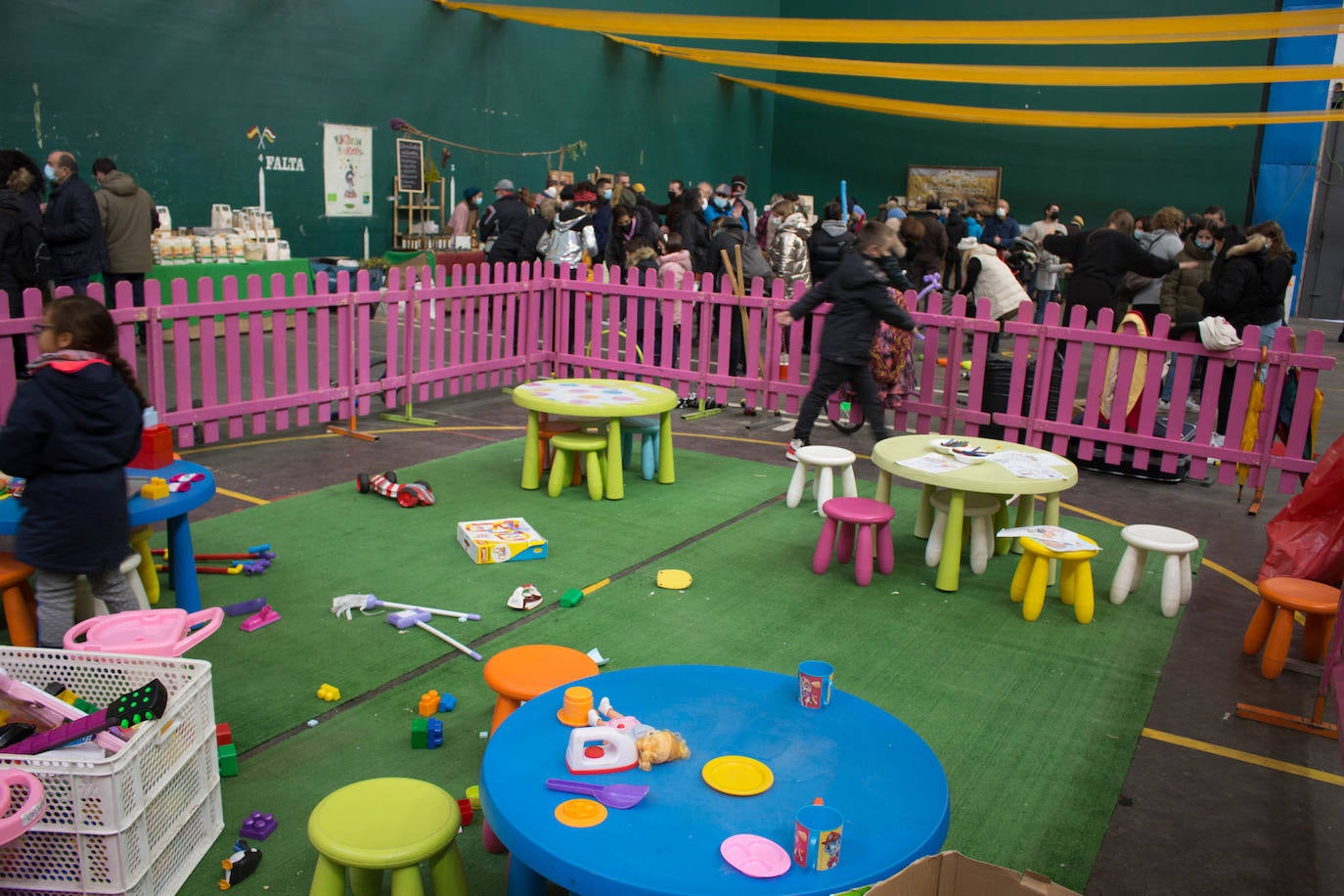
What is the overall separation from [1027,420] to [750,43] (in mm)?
18565

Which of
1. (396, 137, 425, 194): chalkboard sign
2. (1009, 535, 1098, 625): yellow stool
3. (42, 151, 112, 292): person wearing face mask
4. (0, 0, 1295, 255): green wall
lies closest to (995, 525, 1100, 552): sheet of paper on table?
(1009, 535, 1098, 625): yellow stool

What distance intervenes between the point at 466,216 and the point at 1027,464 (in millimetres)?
12975

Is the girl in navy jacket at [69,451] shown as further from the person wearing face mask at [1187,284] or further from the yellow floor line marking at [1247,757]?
the person wearing face mask at [1187,284]

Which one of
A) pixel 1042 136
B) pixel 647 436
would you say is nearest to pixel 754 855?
pixel 647 436

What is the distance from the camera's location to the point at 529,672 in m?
4.00

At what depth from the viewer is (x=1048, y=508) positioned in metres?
6.59

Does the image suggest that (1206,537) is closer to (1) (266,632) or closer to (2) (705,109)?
(1) (266,632)

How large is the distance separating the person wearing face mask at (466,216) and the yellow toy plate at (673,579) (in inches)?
481

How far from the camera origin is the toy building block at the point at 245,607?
5.47 meters

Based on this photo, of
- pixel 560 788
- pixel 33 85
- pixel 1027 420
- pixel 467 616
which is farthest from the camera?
Result: pixel 33 85

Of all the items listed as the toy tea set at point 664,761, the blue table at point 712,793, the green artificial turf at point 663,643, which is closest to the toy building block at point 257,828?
the green artificial turf at point 663,643

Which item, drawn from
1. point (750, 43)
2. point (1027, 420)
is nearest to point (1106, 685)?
point (1027, 420)

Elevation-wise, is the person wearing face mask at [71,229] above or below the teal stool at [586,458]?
above

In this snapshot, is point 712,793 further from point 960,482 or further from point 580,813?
point 960,482
